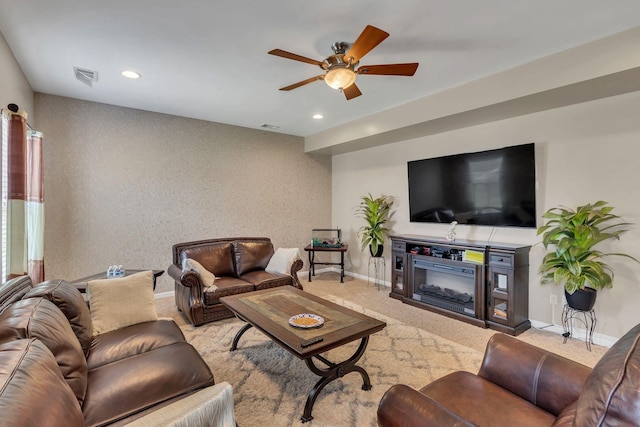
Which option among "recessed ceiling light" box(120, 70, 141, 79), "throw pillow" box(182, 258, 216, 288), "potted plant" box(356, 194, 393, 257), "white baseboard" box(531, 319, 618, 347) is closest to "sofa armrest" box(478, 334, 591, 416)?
"white baseboard" box(531, 319, 618, 347)

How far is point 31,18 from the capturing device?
2207mm

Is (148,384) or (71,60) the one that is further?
(71,60)

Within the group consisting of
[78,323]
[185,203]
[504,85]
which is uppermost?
[504,85]

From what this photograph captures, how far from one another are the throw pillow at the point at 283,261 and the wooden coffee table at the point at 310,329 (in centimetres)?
118

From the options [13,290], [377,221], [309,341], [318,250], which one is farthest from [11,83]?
[377,221]

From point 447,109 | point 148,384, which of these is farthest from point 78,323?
point 447,109

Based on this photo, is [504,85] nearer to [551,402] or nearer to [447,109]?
[447,109]

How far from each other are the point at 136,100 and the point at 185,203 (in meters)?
1.55

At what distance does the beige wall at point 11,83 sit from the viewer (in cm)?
244

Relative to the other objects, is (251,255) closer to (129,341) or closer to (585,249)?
(129,341)

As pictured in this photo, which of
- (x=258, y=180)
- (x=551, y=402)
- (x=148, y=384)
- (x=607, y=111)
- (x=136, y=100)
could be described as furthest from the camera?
(x=258, y=180)

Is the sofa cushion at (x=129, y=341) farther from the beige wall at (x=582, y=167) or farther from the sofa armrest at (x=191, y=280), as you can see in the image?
the beige wall at (x=582, y=167)

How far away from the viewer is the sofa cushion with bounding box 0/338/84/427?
0.79m

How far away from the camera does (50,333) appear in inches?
55.6
